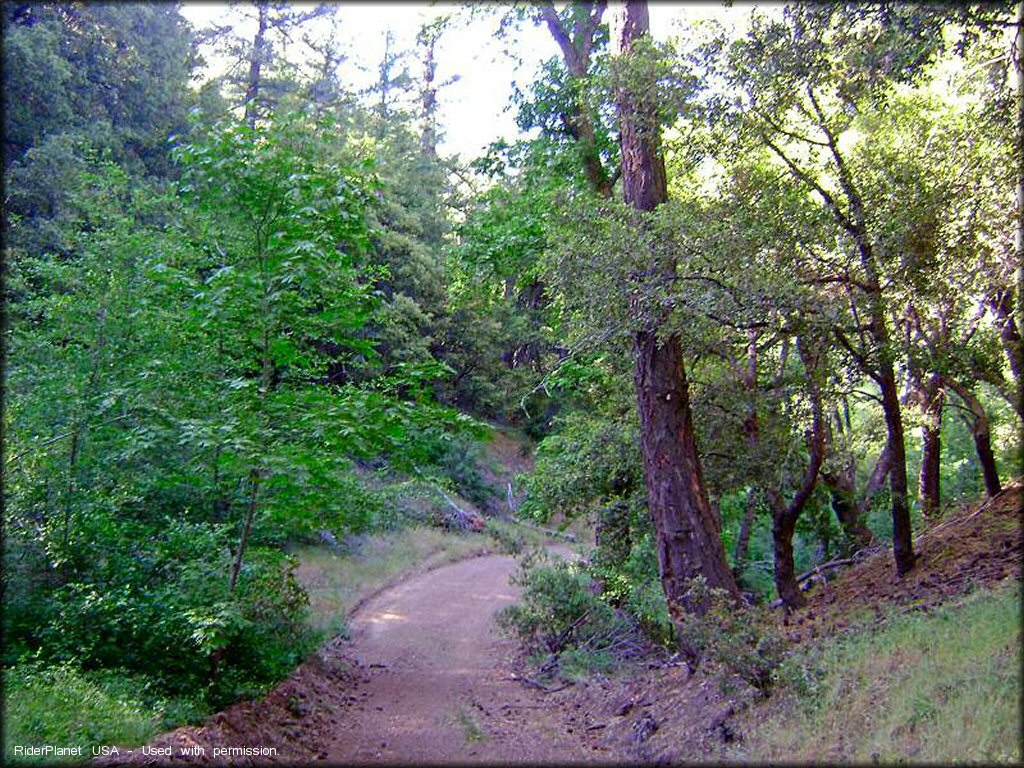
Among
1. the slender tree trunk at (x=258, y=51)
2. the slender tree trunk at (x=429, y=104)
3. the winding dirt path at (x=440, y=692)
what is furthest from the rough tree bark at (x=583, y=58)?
the slender tree trunk at (x=429, y=104)

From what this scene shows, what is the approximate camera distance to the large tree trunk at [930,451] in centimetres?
1068

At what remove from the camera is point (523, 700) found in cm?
1036

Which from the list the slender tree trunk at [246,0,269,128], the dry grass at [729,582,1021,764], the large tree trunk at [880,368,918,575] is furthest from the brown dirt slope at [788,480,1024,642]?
the slender tree trunk at [246,0,269,128]

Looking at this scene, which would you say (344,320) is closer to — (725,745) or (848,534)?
(725,745)

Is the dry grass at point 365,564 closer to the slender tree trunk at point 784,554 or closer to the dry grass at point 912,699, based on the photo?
the slender tree trunk at point 784,554

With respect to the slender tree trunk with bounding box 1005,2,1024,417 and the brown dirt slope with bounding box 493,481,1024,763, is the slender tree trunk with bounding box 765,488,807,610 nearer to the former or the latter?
the brown dirt slope with bounding box 493,481,1024,763

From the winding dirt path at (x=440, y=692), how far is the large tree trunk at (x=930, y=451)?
637 cm

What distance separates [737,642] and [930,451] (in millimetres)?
8065

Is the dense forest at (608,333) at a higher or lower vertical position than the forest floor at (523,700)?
higher

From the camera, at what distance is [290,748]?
310 inches

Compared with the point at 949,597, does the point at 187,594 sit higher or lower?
higher

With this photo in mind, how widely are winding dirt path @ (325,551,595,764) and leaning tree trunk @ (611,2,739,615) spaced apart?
2323 millimetres

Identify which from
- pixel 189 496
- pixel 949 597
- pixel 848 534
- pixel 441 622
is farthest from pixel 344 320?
pixel 848 534

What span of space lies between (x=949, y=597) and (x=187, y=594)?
768cm
